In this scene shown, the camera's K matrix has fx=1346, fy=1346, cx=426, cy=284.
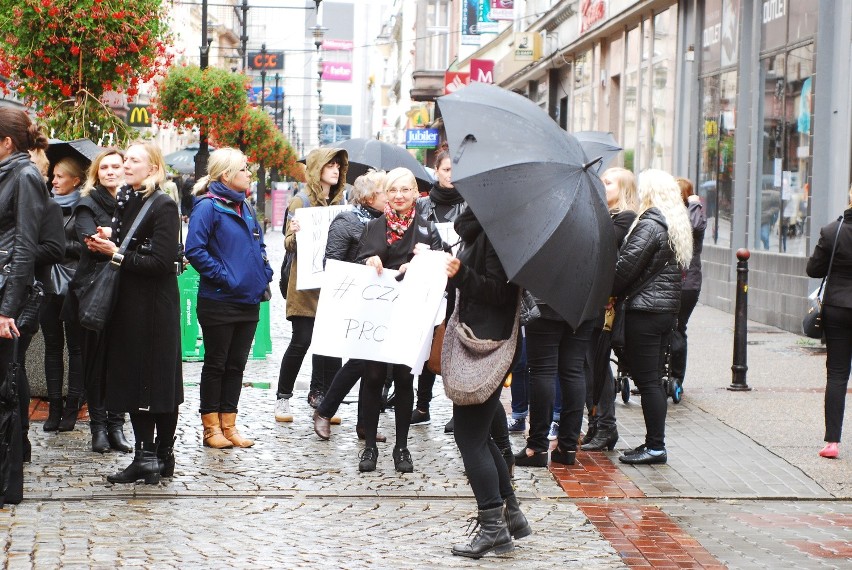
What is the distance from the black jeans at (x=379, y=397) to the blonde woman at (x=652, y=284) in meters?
1.42

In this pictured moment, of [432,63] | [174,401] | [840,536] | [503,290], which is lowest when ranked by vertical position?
[840,536]

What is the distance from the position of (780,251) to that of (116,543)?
40.9ft

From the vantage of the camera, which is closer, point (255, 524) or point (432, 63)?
point (255, 524)

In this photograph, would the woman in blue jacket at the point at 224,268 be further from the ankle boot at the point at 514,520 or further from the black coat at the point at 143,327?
the ankle boot at the point at 514,520

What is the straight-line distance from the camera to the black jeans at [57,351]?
9172 mm

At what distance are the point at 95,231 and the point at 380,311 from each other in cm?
184

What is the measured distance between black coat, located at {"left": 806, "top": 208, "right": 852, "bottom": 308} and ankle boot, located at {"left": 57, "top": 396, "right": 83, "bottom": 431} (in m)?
5.05

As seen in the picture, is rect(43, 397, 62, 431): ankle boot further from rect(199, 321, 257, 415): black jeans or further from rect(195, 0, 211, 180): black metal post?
rect(195, 0, 211, 180): black metal post

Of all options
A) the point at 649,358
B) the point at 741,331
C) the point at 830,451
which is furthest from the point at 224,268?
the point at 741,331

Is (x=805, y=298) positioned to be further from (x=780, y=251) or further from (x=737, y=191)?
(x=737, y=191)

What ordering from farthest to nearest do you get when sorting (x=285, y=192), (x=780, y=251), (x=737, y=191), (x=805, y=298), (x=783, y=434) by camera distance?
(x=285, y=192), (x=737, y=191), (x=780, y=251), (x=805, y=298), (x=783, y=434)

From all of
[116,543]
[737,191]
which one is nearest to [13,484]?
[116,543]

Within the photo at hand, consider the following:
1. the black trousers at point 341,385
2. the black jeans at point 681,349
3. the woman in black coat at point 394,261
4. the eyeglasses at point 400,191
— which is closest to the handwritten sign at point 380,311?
the woman in black coat at point 394,261

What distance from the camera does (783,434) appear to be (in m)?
9.56
